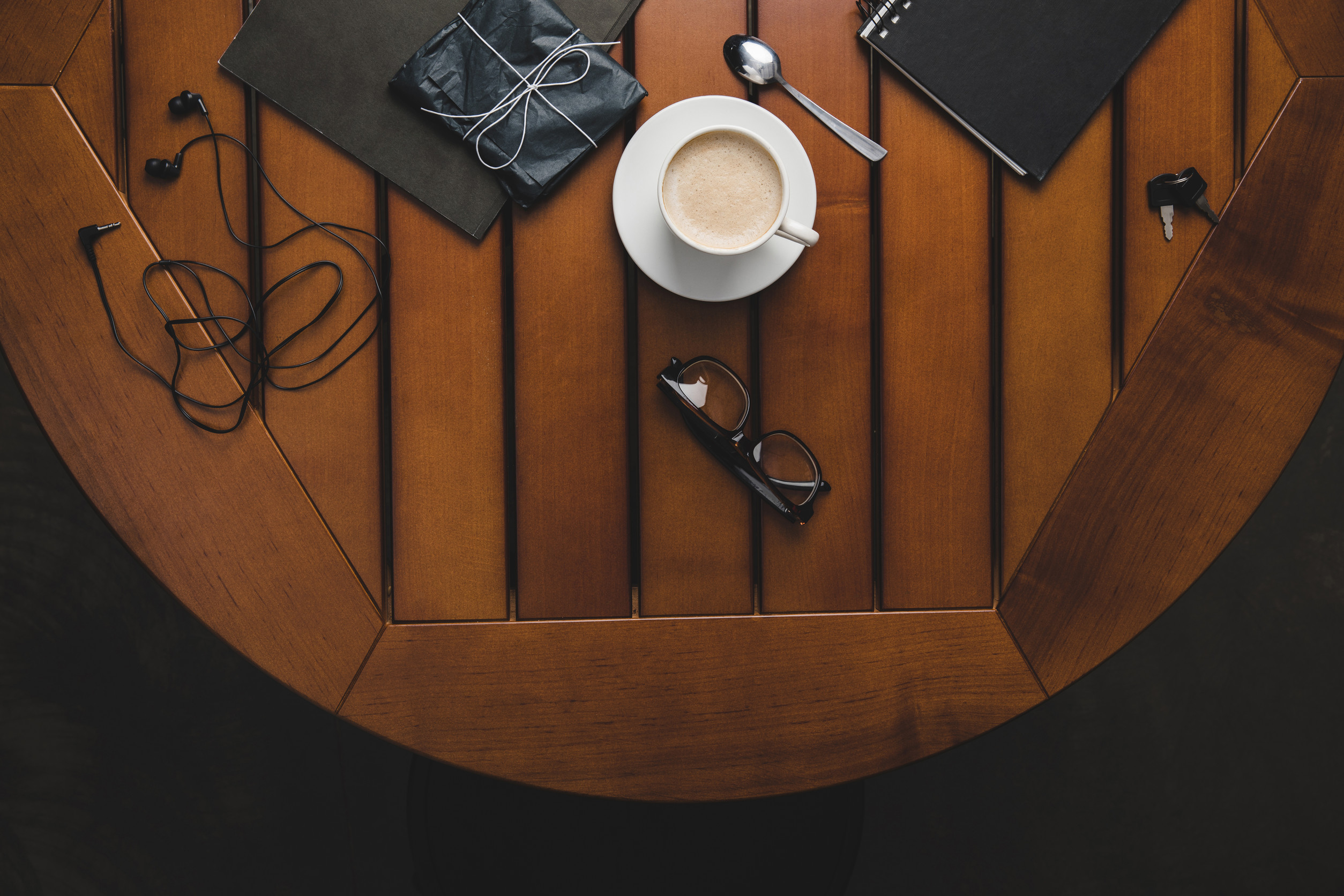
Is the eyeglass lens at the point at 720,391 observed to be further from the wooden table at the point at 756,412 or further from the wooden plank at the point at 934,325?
the wooden plank at the point at 934,325

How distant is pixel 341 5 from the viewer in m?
0.77

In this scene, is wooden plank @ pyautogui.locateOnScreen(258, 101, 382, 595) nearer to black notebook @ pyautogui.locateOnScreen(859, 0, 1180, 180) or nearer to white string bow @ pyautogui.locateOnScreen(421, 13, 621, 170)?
white string bow @ pyautogui.locateOnScreen(421, 13, 621, 170)

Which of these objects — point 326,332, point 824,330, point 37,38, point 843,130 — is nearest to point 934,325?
A: point 824,330

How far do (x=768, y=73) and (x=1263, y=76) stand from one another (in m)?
0.51

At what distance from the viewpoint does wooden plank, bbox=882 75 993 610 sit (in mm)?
787

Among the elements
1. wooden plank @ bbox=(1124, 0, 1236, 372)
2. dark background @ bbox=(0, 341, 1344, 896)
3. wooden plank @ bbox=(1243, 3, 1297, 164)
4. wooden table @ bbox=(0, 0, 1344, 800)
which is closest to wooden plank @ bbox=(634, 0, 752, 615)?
wooden table @ bbox=(0, 0, 1344, 800)

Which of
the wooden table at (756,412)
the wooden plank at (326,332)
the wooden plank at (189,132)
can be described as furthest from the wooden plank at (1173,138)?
the wooden plank at (189,132)

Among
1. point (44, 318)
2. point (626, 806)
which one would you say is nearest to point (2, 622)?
point (44, 318)

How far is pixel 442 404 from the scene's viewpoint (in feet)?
2.56

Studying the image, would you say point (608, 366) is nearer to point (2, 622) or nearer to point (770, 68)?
point (770, 68)

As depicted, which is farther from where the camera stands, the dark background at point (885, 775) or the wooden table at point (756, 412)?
the dark background at point (885, 775)

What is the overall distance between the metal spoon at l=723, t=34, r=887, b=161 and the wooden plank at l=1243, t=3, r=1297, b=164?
38cm

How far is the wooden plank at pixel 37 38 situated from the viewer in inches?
29.2

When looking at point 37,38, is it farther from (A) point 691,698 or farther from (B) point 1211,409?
(B) point 1211,409
